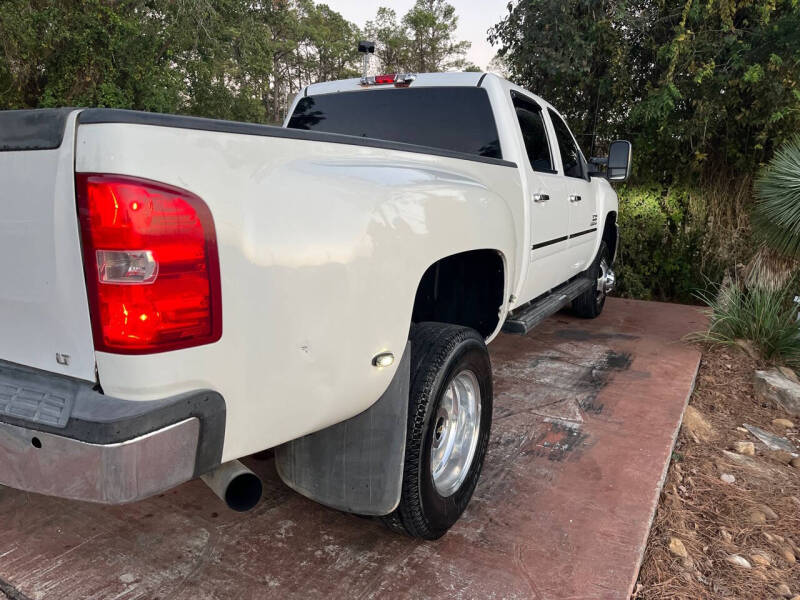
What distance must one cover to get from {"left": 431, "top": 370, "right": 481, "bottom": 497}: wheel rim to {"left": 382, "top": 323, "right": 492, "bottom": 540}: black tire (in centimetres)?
6

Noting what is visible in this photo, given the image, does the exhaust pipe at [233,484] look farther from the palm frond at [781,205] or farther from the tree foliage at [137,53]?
the tree foliage at [137,53]

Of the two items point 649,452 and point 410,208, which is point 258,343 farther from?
point 649,452

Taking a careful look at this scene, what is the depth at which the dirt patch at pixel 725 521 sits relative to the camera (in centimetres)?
253

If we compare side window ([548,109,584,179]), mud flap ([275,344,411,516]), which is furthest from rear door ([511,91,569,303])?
mud flap ([275,344,411,516])

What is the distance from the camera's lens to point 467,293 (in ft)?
11.0

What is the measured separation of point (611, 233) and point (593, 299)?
31.8 inches

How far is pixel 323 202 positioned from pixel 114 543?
5.81 ft

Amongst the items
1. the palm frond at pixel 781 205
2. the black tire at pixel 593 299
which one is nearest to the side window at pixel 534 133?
the black tire at pixel 593 299

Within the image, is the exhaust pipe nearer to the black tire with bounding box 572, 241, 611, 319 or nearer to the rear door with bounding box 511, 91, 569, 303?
the rear door with bounding box 511, 91, 569, 303

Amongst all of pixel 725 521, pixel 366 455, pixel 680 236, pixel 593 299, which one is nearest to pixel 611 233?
pixel 593 299

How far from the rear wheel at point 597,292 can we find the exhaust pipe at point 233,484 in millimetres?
4966

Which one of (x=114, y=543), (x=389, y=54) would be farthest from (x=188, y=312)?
(x=389, y=54)

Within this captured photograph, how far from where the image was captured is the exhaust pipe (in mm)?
1804

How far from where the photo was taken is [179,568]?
2.40 m
